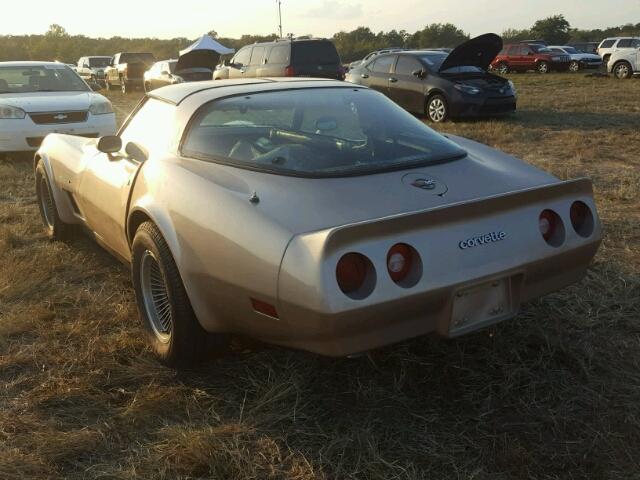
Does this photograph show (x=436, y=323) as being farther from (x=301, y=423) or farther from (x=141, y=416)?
(x=141, y=416)

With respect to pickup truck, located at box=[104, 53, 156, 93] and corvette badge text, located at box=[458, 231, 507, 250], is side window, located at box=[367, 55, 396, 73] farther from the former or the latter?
pickup truck, located at box=[104, 53, 156, 93]

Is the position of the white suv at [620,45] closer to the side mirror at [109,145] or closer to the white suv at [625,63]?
the white suv at [625,63]

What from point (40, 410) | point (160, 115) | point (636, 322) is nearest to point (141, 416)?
point (40, 410)

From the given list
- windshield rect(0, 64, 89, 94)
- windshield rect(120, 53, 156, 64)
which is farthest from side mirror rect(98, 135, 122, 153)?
windshield rect(120, 53, 156, 64)

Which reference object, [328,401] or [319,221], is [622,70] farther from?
[319,221]

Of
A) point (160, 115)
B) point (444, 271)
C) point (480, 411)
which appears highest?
point (160, 115)

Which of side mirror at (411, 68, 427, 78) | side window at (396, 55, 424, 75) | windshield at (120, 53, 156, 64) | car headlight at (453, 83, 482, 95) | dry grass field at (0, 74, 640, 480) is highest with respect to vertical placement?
windshield at (120, 53, 156, 64)

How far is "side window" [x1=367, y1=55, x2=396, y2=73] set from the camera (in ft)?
41.4

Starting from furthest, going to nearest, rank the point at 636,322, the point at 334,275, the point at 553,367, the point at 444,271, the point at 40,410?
the point at 636,322 < the point at 553,367 < the point at 40,410 < the point at 444,271 < the point at 334,275

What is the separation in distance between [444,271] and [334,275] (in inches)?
17.4

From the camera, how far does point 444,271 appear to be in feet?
7.66

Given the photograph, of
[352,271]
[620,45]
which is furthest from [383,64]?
[620,45]

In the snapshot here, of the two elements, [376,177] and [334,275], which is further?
[376,177]

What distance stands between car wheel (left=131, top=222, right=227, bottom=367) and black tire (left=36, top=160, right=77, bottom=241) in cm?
193
